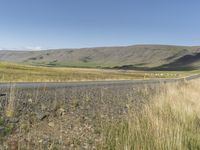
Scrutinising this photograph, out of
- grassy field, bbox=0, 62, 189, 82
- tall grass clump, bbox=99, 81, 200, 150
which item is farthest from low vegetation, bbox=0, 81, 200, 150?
grassy field, bbox=0, 62, 189, 82

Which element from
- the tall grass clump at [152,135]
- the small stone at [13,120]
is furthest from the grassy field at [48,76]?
the tall grass clump at [152,135]

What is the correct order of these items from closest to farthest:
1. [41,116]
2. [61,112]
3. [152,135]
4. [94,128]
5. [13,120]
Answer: [152,135], [94,128], [13,120], [41,116], [61,112]

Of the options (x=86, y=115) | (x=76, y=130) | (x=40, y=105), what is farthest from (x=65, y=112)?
(x=76, y=130)

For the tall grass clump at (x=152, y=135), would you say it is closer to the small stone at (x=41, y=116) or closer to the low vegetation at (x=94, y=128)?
Result: the low vegetation at (x=94, y=128)

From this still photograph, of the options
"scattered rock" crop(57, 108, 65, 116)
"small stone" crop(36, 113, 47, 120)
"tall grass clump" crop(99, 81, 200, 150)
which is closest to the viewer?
"tall grass clump" crop(99, 81, 200, 150)

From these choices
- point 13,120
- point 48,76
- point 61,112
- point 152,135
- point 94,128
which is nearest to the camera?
point 152,135

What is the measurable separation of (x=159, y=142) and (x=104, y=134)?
171 centimetres

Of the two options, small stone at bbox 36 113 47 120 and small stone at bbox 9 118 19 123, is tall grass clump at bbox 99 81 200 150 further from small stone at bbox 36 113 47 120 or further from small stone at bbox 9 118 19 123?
small stone at bbox 9 118 19 123

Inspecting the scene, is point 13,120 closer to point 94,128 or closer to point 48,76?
Answer: point 94,128

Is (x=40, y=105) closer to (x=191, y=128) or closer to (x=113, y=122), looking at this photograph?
(x=113, y=122)

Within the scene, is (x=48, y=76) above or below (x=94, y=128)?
below

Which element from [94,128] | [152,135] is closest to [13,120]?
[94,128]

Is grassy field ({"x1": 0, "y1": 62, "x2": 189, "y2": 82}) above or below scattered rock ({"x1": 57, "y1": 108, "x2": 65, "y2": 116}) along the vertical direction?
below

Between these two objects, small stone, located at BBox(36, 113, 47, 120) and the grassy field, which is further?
the grassy field
